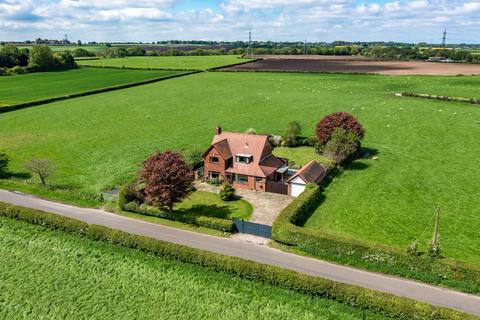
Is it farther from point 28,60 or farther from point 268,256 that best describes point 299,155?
point 28,60

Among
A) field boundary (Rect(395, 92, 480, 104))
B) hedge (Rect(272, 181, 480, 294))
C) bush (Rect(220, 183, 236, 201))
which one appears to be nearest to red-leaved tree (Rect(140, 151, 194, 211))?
bush (Rect(220, 183, 236, 201))

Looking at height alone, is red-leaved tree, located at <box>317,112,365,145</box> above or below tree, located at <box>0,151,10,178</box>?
above

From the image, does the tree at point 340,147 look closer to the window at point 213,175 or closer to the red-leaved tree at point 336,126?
the red-leaved tree at point 336,126

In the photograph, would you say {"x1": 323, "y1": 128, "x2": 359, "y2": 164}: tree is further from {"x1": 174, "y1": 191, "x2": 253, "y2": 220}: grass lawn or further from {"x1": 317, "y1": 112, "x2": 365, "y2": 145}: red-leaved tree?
{"x1": 174, "y1": 191, "x2": 253, "y2": 220}: grass lawn

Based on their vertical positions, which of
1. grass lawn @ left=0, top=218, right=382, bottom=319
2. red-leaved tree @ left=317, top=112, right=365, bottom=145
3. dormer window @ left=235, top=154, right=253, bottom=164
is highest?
red-leaved tree @ left=317, top=112, right=365, bottom=145

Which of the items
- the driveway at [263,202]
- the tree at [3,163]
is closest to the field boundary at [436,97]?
the driveway at [263,202]
